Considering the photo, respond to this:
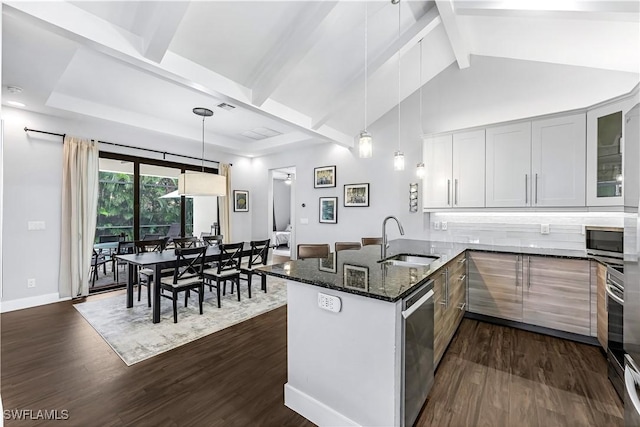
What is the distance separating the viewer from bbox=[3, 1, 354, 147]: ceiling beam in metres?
2.08

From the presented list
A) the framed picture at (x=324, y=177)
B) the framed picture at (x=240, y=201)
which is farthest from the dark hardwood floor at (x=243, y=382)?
the framed picture at (x=240, y=201)

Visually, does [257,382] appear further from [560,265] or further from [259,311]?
[560,265]

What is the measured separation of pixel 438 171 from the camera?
4.15 meters

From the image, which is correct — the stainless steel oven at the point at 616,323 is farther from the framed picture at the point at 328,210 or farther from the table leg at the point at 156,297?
the table leg at the point at 156,297

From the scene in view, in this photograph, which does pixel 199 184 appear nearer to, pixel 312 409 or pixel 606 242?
pixel 312 409

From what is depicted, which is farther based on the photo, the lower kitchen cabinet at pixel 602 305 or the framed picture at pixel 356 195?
the framed picture at pixel 356 195

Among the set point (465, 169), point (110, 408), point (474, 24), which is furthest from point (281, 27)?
point (110, 408)

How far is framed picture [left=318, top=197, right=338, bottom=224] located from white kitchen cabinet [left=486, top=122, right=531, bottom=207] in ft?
9.41

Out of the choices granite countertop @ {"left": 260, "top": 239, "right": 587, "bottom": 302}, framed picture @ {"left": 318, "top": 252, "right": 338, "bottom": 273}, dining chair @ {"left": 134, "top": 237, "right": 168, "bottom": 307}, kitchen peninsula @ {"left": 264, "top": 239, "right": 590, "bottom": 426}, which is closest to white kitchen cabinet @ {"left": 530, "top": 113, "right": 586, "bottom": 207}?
granite countertop @ {"left": 260, "top": 239, "right": 587, "bottom": 302}

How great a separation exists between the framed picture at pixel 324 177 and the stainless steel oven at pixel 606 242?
3.99m

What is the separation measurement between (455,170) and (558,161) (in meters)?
1.11

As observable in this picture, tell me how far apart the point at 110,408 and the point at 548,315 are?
13.4 feet

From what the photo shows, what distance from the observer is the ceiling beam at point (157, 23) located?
7.50 feet

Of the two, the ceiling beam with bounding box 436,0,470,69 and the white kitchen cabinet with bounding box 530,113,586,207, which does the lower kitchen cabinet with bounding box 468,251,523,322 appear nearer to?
the white kitchen cabinet with bounding box 530,113,586,207
